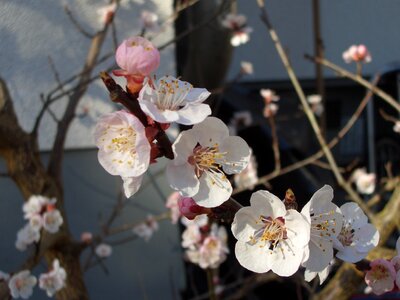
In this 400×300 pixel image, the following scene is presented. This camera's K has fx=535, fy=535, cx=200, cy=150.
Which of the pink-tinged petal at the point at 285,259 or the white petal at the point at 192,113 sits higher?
the white petal at the point at 192,113

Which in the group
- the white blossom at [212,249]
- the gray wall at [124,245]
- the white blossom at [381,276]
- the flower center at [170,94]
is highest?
the flower center at [170,94]

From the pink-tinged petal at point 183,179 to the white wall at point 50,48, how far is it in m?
0.96

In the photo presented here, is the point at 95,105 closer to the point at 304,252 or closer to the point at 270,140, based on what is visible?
the point at 270,140

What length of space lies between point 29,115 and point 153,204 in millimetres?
839

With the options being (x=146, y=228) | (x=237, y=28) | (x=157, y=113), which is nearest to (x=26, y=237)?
(x=146, y=228)

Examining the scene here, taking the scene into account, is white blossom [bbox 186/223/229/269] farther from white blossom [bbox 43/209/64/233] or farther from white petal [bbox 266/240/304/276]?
white petal [bbox 266/240/304/276]

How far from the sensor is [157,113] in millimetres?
554

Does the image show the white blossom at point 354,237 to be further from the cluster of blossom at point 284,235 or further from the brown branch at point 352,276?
the brown branch at point 352,276

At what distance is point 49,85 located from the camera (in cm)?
217

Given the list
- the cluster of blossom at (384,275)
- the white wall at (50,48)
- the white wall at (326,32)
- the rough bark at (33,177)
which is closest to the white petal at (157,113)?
the cluster of blossom at (384,275)

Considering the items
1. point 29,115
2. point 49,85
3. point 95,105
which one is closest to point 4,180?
point 29,115

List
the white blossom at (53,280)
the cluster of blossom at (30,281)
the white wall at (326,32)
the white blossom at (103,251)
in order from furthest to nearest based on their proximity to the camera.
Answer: the white wall at (326,32) → the white blossom at (103,251) → the white blossom at (53,280) → the cluster of blossom at (30,281)

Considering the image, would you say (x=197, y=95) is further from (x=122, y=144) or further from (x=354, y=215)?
(x=354, y=215)

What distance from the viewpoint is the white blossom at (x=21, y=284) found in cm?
140
